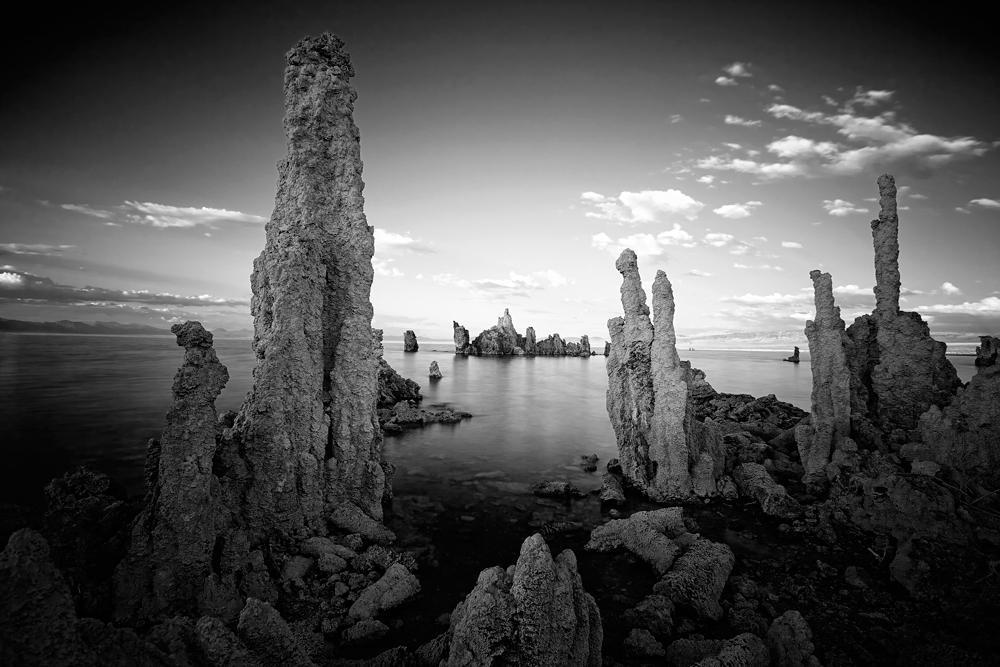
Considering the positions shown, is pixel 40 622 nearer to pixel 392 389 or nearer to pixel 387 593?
pixel 387 593

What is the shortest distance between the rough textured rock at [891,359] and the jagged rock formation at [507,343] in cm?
12437

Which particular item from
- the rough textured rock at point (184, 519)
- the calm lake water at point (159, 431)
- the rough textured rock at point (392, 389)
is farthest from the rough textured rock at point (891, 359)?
the rough textured rock at point (392, 389)

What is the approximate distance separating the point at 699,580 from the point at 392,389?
3372 centimetres

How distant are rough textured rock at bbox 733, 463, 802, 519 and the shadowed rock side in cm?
1353

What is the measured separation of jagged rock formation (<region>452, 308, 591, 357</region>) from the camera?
14438 cm

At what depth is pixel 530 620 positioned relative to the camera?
631 cm

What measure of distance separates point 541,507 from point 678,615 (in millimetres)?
7103

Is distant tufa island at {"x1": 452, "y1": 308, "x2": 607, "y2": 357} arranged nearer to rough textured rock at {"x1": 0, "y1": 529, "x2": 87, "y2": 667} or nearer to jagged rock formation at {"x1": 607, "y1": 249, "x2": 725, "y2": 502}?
jagged rock formation at {"x1": 607, "y1": 249, "x2": 725, "y2": 502}

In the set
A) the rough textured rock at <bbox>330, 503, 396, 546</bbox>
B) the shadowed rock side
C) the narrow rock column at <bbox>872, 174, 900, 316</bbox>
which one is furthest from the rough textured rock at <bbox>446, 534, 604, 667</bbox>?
the narrow rock column at <bbox>872, 174, 900, 316</bbox>

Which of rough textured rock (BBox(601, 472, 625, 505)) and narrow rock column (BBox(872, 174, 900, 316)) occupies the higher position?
narrow rock column (BBox(872, 174, 900, 316))

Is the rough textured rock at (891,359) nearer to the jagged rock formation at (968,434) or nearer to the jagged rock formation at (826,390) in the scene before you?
the jagged rock formation at (826,390)

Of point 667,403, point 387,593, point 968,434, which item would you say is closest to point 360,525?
point 387,593

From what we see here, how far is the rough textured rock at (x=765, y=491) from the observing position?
47.8 ft

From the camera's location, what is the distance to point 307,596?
924 cm
